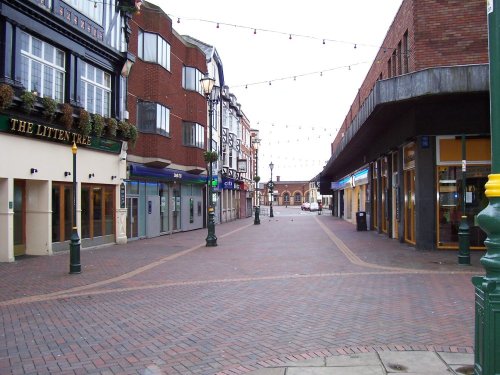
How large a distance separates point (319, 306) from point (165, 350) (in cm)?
299

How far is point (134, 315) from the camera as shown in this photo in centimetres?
730

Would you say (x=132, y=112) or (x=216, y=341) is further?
(x=132, y=112)

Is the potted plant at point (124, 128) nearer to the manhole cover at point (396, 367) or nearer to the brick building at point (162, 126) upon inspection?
the brick building at point (162, 126)

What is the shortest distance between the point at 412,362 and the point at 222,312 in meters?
3.25

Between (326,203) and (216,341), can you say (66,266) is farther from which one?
(326,203)

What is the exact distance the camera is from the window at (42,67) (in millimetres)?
13977

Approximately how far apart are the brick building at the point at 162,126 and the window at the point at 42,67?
→ 5135mm

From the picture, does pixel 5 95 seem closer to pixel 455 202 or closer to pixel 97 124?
pixel 97 124

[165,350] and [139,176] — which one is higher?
[139,176]

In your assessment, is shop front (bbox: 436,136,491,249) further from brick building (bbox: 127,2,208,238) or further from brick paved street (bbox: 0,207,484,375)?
brick building (bbox: 127,2,208,238)

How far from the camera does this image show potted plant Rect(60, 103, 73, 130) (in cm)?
1514

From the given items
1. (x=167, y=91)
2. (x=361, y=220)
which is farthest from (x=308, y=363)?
(x=361, y=220)

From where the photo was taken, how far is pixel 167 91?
23.9 m

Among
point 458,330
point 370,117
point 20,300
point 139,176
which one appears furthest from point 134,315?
point 139,176
